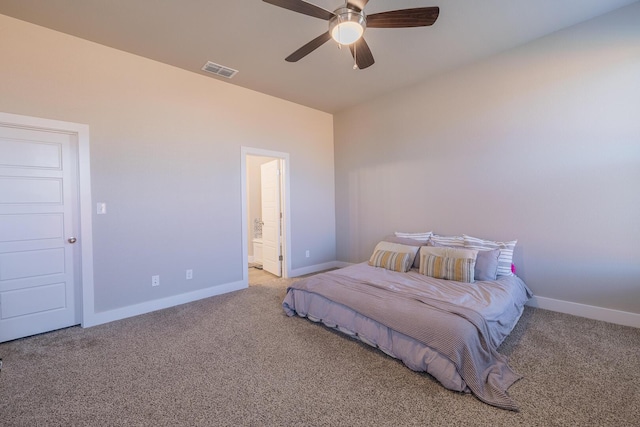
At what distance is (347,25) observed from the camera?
1989mm

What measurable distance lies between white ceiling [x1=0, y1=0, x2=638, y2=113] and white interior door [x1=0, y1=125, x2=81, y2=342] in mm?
1209

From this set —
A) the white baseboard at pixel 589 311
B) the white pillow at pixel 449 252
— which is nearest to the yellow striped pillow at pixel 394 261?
the white pillow at pixel 449 252

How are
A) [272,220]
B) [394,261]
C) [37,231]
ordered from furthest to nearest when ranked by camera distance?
[272,220], [394,261], [37,231]

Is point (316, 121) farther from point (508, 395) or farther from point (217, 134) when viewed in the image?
point (508, 395)

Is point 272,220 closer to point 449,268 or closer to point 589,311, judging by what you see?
point 449,268

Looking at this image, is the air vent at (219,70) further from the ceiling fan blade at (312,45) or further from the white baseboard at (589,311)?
the white baseboard at (589,311)

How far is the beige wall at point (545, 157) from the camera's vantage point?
2.59 metres

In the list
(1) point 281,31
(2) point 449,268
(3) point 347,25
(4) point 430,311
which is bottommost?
(4) point 430,311

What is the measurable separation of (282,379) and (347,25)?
2.64 m

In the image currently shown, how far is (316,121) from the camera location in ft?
16.4

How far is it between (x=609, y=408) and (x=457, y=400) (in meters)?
0.85

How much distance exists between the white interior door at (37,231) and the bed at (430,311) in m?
2.36

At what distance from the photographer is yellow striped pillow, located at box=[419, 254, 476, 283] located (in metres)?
2.83

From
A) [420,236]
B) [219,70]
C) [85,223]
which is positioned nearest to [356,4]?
[219,70]
